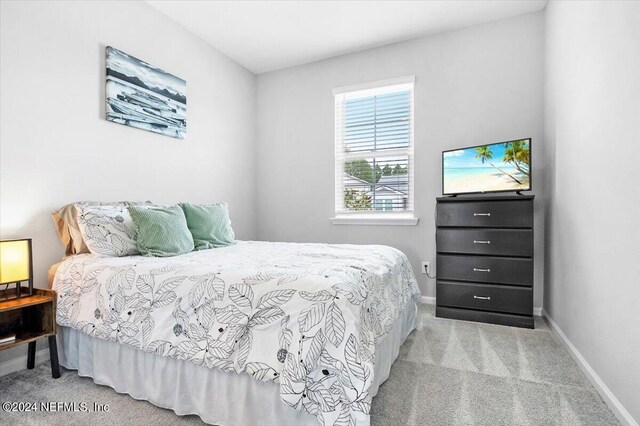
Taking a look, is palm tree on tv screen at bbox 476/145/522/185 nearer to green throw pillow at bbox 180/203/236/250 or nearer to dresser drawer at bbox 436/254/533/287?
dresser drawer at bbox 436/254/533/287

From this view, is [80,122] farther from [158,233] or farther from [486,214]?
[486,214]

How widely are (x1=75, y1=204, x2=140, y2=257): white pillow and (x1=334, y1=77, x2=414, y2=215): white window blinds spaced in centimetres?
227

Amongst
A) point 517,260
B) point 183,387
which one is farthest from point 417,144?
point 183,387

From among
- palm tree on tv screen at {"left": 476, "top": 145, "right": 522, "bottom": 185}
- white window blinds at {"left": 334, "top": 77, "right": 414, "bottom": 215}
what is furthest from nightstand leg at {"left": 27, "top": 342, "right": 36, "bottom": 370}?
palm tree on tv screen at {"left": 476, "top": 145, "right": 522, "bottom": 185}

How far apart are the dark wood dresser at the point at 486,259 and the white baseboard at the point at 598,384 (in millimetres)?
389

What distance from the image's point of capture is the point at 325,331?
4.15 feet

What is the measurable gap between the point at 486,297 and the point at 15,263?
3230mm

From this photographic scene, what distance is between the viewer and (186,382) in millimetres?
1575

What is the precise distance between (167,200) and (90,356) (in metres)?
1.50

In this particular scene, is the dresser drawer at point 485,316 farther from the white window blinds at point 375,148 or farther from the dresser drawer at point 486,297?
the white window blinds at point 375,148

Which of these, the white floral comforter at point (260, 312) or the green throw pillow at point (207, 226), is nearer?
the white floral comforter at point (260, 312)

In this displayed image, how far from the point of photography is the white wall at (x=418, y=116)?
10.2 ft

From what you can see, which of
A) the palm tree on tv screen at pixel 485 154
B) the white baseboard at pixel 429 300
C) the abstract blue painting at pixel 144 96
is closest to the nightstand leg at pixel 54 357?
the abstract blue painting at pixel 144 96

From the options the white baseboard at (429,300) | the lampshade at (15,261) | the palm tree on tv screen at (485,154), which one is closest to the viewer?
the lampshade at (15,261)
